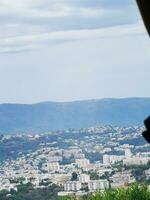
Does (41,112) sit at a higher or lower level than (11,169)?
lower

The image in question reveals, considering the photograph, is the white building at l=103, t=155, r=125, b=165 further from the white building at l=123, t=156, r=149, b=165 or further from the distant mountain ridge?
the distant mountain ridge

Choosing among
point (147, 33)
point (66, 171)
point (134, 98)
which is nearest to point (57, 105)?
point (134, 98)

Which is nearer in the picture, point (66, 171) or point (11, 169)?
point (66, 171)

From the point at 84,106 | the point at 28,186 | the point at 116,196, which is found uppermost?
the point at 116,196

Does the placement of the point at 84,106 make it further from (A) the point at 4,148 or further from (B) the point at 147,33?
(B) the point at 147,33

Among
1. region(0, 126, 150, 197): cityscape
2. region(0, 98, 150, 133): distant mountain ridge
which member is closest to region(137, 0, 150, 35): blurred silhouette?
region(0, 126, 150, 197): cityscape

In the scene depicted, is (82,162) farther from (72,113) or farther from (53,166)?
(72,113)

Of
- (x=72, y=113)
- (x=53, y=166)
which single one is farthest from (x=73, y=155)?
(x=72, y=113)

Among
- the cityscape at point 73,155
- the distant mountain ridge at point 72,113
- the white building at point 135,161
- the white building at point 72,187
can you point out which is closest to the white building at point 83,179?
the cityscape at point 73,155

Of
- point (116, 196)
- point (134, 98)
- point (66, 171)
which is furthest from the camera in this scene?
point (134, 98)
